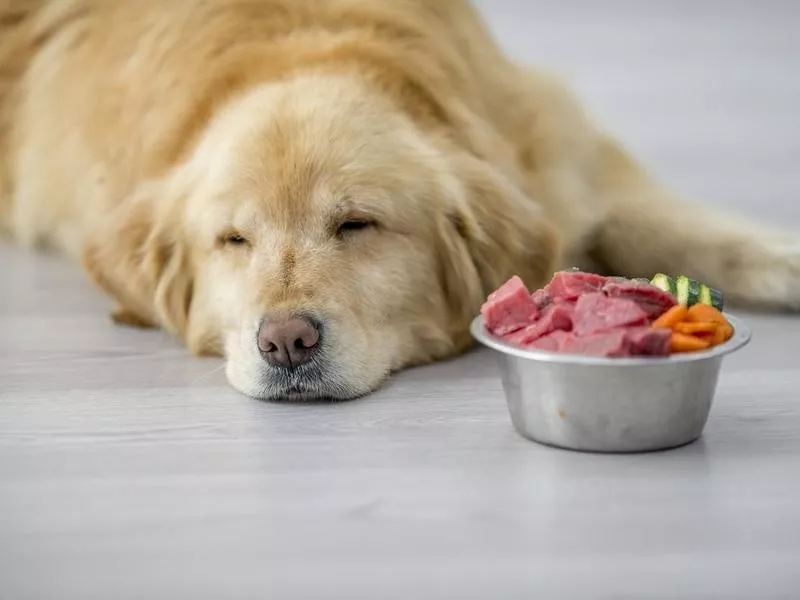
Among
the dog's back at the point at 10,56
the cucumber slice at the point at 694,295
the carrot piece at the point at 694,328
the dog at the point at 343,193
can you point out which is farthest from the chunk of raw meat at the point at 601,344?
the dog's back at the point at 10,56

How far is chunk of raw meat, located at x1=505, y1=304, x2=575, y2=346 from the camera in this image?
2307 millimetres

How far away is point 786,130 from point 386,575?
148 inches

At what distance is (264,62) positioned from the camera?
117 inches

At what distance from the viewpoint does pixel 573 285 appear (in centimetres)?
242

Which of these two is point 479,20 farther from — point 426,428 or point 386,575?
point 386,575

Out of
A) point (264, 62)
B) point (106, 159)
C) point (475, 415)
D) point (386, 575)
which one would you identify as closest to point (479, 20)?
point (264, 62)

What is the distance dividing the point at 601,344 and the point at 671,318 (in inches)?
5.3

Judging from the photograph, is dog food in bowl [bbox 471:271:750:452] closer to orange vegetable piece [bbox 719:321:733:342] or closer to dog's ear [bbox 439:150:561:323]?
orange vegetable piece [bbox 719:321:733:342]

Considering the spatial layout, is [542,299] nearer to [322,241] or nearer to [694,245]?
[322,241]

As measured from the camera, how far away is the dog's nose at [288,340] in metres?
2.56

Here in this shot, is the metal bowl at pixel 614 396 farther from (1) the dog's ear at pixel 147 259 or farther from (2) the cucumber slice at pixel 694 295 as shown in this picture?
(1) the dog's ear at pixel 147 259

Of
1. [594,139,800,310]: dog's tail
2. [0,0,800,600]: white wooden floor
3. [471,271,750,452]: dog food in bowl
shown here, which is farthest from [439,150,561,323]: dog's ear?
[471,271,750,452]: dog food in bowl

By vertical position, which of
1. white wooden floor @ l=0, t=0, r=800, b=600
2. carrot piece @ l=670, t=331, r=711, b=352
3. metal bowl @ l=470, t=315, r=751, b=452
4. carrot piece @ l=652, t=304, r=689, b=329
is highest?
carrot piece @ l=652, t=304, r=689, b=329

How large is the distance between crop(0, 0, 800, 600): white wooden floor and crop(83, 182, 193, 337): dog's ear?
0.09 m
